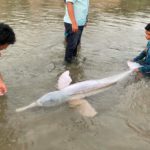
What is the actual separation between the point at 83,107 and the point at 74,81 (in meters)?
1.33

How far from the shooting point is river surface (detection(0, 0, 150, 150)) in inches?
185

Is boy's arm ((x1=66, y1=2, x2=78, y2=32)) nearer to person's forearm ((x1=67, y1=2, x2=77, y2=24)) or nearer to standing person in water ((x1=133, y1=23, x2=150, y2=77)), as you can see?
person's forearm ((x1=67, y1=2, x2=77, y2=24))

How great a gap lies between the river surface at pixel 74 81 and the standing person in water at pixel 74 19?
0.62 m

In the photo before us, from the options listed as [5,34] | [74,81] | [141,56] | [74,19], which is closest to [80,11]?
[74,19]

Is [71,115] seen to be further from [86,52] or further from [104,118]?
[86,52]

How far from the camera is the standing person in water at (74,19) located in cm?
677

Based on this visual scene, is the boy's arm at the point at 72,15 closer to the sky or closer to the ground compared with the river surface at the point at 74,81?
closer to the sky

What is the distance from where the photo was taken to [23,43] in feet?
29.4

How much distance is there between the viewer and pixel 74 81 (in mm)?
6844

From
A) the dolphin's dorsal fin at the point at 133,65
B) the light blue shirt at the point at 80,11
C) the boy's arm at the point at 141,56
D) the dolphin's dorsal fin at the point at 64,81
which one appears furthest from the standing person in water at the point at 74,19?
the boy's arm at the point at 141,56

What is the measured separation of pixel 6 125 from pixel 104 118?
1.59m

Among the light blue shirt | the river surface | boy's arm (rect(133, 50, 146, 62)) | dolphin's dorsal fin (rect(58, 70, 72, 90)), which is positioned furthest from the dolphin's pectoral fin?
boy's arm (rect(133, 50, 146, 62))

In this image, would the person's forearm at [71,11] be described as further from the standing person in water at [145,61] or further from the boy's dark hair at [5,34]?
the boy's dark hair at [5,34]

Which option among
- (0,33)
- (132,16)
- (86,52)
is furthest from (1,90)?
(132,16)
